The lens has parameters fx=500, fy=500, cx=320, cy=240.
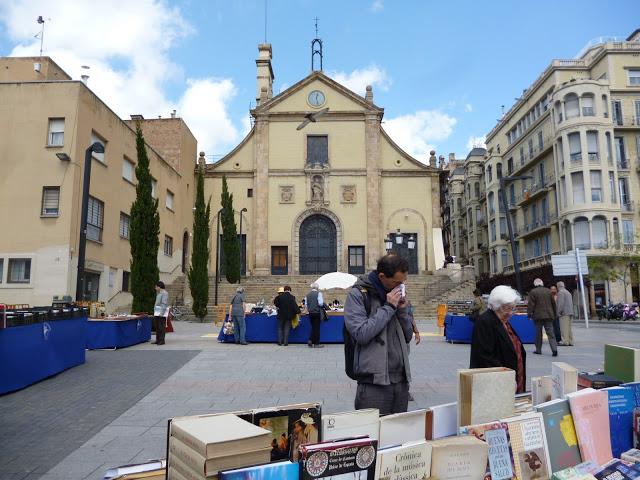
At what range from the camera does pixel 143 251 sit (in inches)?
653

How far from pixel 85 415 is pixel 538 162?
43.4 metres

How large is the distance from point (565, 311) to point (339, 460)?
43.2ft

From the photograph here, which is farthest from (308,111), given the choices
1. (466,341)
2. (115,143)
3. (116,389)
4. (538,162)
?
(116,389)

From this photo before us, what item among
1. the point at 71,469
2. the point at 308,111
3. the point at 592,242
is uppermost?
the point at 308,111

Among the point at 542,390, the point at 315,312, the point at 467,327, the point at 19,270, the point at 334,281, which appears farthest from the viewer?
the point at 19,270

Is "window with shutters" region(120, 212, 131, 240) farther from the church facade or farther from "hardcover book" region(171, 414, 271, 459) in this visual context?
"hardcover book" region(171, 414, 271, 459)

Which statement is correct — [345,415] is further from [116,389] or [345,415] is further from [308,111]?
[308,111]

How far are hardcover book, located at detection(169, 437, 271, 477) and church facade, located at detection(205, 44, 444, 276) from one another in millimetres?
31234

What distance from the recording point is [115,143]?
23672 mm

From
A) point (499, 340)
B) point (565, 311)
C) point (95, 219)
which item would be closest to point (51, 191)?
point (95, 219)

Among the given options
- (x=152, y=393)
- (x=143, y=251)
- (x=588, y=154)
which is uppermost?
(x=588, y=154)

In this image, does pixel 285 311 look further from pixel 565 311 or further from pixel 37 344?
pixel 565 311

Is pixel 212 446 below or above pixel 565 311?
below

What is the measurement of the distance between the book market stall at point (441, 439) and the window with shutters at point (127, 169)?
24.3 meters
